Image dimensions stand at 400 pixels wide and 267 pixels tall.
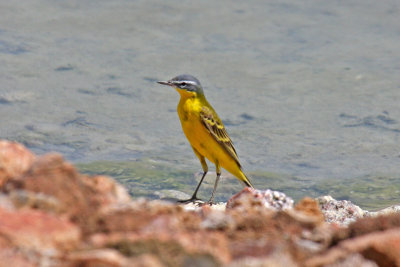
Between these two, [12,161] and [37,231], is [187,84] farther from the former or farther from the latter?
[37,231]

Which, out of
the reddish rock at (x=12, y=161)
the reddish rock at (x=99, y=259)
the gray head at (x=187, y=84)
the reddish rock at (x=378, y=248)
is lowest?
the gray head at (x=187, y=84)

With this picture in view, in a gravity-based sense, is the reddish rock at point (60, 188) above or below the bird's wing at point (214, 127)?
above

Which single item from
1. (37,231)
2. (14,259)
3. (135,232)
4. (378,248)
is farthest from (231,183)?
(14,259)

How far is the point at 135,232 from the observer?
422cm

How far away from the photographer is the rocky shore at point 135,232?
3.93 meters

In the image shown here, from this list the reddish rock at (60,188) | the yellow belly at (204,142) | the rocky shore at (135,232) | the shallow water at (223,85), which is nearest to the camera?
the rocky shore at (135,232)

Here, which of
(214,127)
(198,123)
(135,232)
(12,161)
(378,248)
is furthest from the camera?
(214,127)

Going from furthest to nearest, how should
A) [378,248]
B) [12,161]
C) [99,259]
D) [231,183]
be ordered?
1. [231,183]
2. [12,161]
3. [378,248]
4. [99,259]

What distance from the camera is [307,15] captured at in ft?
67.2

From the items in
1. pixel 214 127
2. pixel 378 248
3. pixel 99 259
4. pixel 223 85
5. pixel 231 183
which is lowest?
pixel 231 183

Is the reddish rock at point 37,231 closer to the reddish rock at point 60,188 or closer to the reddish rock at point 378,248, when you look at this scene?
the reddish rock at point 60,188

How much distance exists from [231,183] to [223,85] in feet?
12.7

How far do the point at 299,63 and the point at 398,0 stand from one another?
5.42m

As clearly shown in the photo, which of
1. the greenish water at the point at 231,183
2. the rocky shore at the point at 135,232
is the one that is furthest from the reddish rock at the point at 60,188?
the greenish water at the point at 231,183
